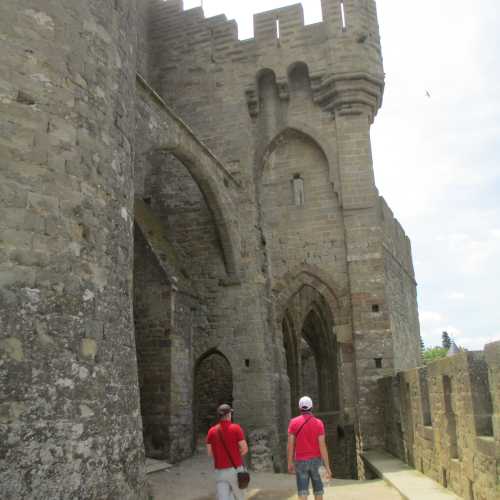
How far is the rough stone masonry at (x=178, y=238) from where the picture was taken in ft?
13.4

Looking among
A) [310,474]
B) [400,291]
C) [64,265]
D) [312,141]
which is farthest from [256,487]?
[400,291]

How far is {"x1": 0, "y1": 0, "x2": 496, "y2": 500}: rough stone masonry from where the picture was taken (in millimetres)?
4094

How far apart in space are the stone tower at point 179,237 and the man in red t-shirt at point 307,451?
1.34 m

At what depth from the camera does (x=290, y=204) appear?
12.4m

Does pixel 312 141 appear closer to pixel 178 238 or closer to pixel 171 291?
pixel 178 238

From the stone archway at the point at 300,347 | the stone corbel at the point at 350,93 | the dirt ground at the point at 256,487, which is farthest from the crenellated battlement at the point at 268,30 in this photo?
the dirt ground at the point at 256,487

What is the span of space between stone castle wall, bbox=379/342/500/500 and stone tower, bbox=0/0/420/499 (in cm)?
283

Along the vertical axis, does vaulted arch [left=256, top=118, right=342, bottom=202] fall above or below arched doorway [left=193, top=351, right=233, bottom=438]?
above

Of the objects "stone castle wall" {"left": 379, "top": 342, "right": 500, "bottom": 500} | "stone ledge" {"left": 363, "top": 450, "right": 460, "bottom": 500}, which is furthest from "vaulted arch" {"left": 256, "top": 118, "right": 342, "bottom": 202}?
"stone ledge" {"left": 363, "top": 450, "right": 460, "bottom": 500}

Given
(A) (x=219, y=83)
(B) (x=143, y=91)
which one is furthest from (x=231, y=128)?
(B) (x=143, y=91)

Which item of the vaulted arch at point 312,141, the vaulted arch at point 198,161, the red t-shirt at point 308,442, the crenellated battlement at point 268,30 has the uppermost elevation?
the crenellated battlement at point 268,30

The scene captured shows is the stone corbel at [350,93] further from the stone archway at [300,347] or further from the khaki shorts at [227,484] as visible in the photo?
the khaki shorts at [227,484]

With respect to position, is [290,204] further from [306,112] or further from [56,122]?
[56,122]

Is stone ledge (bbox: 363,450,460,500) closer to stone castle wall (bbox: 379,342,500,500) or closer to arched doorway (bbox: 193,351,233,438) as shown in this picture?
stone castle wall (bbox: 379,342,500,500)
